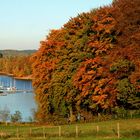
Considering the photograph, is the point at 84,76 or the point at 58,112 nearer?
the point at 84,76

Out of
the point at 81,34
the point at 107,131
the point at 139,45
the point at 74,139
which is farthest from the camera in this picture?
the point at 81,34

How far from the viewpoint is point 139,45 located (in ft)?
190

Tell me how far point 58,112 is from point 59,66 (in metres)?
8.09

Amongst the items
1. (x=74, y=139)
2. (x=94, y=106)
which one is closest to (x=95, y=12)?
(x=94, y=106)

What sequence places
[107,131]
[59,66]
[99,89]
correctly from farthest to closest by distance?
[59,66] → [99,89] → [107,131]

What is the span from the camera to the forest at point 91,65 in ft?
197

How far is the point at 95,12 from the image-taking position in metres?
74.1

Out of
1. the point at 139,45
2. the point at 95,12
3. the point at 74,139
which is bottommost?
the point at 74,139

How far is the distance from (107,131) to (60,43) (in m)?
34.6

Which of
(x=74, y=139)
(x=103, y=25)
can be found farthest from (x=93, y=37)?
(x=74, y=139)

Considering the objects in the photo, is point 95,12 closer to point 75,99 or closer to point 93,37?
point 93,37

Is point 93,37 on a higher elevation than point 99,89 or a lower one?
higher

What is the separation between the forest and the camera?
5997 centimetres

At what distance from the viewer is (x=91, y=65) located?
2635 inches
